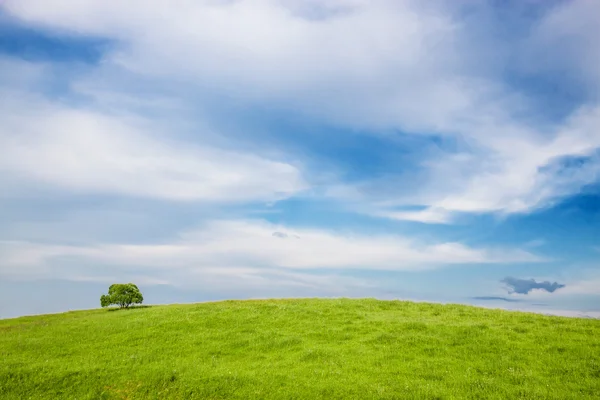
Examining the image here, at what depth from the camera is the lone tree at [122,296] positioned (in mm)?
58688

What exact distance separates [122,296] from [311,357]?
39438 mm

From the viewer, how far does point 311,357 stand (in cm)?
2834

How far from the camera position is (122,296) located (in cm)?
5872

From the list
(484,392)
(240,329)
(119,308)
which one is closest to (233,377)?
(240,329)

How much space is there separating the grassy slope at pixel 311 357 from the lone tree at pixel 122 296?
17.2 metres

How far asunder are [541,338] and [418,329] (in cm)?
834

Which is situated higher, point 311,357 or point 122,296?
point 122,296

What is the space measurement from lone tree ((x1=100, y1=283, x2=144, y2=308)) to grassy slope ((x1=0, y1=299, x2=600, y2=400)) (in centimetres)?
1718

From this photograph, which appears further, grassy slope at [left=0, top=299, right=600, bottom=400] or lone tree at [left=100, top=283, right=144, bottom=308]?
lone tree at [left=100, top=283, right=144, bottom=308]

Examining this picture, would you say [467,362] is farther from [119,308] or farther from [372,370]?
[119,308]

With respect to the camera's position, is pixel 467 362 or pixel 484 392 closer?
pixel 484 392

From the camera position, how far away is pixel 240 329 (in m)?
36.2

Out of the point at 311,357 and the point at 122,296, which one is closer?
the point at 311,357

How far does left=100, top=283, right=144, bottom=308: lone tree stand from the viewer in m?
58.7
